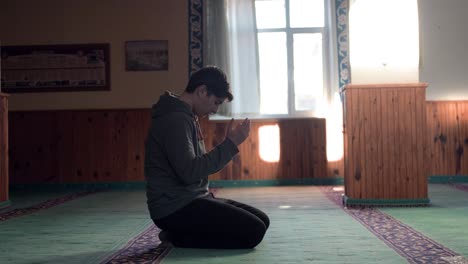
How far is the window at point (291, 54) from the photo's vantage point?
6.63 metres

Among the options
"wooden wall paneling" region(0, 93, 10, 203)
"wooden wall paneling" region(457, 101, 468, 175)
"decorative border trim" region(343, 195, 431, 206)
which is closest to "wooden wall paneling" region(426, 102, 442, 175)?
"wooden wall paneling" region(457, 101, 468, 175)

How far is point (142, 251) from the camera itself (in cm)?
280

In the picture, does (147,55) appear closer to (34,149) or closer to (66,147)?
(66,147)

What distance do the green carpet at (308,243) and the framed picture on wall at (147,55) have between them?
2.66m

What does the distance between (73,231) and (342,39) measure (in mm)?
4104

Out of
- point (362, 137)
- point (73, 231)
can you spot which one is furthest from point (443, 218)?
point (73, 231)

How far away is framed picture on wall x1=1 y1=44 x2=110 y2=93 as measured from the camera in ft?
21.8

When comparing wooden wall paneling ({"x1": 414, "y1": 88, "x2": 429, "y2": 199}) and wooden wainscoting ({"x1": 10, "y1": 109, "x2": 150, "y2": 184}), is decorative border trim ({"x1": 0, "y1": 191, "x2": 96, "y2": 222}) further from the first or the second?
wooden wall paneling ({"x1": 414, "y1": 88, "x2": 429, "y2": 199})

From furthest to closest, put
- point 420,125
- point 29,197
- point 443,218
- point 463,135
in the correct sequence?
point 463,135
point 29,197
point 420,125
point 443,218

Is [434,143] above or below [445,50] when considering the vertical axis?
below

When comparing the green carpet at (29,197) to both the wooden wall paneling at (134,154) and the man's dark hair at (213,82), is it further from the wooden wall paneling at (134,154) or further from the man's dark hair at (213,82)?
the man's dark hair at (213,82)

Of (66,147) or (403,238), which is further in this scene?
(66,147)

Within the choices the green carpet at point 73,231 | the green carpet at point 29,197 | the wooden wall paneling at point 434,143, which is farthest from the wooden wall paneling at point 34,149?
the wooden wall paneling at point 434,143

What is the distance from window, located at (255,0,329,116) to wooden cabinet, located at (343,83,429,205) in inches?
87.2
